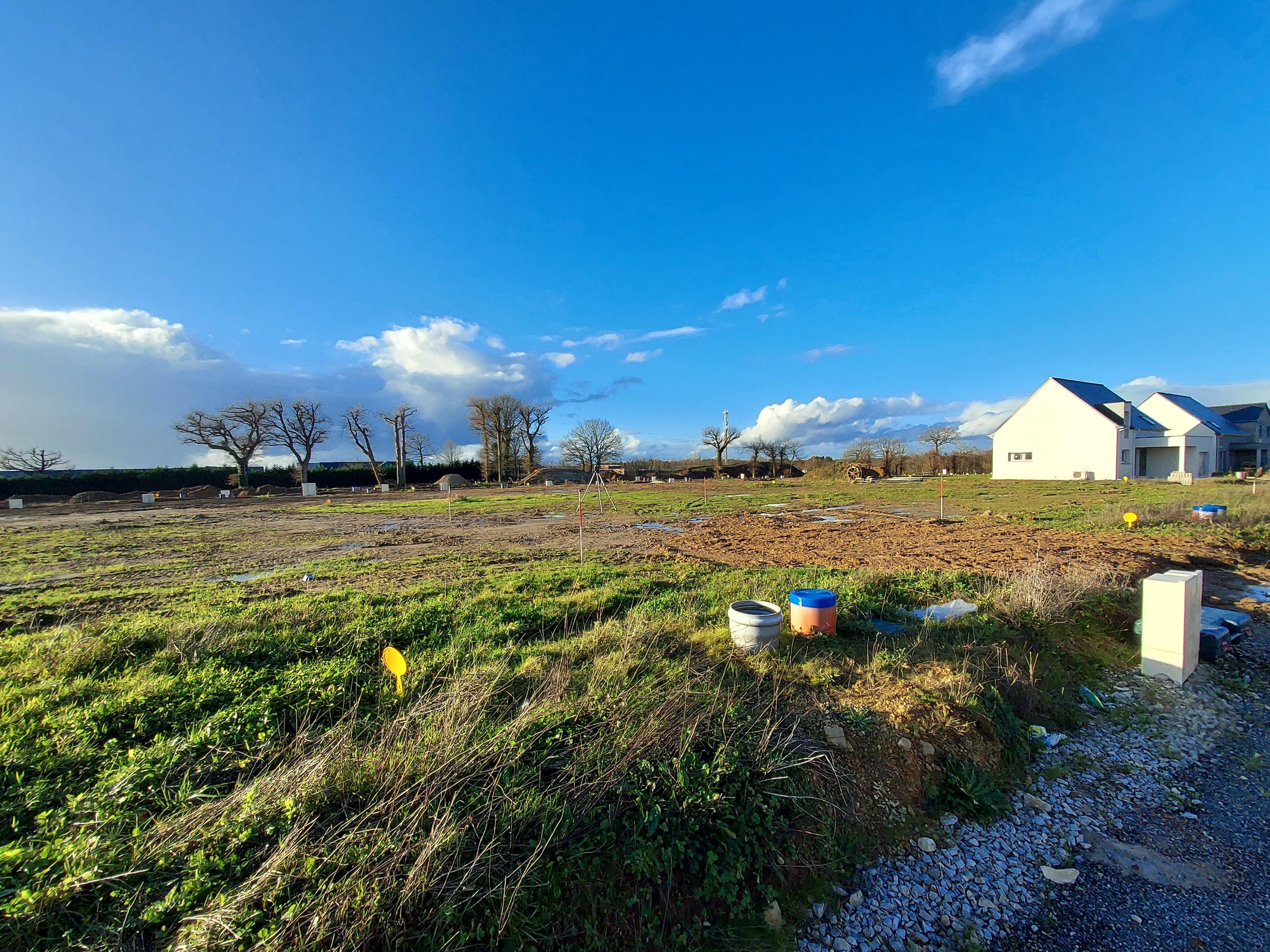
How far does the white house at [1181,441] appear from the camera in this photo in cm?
3493

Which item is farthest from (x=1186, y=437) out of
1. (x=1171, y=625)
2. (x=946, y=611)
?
(x=946, y=611)

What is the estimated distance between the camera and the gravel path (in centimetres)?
263

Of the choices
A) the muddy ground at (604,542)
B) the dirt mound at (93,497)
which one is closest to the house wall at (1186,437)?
the muddy ground at (604,542)

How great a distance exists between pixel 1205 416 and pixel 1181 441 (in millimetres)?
11219

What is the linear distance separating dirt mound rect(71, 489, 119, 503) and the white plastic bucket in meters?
45.5

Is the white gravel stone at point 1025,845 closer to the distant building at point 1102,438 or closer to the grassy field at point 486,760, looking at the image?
the grassy field at point 486,760

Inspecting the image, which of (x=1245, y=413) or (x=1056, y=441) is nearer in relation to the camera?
(x=1056, y=441)

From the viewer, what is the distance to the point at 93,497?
33906mm

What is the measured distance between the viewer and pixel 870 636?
5855 mm

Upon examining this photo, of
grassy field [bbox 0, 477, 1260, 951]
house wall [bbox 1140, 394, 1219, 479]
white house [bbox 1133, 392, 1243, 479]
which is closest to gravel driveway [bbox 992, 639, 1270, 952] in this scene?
grassy field [bbox 0, 477, 1260, 951]

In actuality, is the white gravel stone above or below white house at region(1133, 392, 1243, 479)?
below

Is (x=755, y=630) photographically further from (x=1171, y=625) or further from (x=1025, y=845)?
(x=1171, y=625)

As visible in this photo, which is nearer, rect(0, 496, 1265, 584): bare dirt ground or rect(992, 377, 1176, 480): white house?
rect(0, 496, 1265, 584): bare dirt ground

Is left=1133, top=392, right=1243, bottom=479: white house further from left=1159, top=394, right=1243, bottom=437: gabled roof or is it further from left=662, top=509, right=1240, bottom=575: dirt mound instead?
left=662, top=509, right=1240, bottom=575: dirt mound
